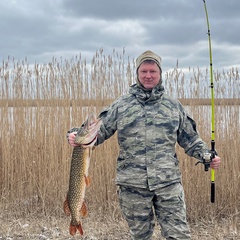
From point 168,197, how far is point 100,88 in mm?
3233

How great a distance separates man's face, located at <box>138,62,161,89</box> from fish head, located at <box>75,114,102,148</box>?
1.75 feet

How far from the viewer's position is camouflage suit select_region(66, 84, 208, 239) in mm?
3012

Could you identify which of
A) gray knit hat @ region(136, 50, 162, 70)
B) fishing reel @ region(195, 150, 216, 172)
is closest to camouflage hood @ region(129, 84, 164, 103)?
gray knit hat @ region(136, 50, 162, 70)

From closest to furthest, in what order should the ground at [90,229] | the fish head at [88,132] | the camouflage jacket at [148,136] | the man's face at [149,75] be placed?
1. the fish head at [88,132]
2. the camouflage jacket at [148,136]
3. the man's face at [149,75]
4. the ground at [90,229]

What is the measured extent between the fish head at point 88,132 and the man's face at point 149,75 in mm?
533

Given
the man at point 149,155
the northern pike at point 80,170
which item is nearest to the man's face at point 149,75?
the man at point 149,155

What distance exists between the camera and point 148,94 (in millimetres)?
→ 3117

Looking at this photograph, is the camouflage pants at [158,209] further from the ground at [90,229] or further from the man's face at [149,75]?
the ground at [90,229]

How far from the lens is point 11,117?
21.3ft

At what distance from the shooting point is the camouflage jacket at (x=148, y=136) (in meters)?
3.01

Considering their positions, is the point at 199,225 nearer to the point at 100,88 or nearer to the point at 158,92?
the point at 100,88

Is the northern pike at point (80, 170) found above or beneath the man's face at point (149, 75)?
beneath

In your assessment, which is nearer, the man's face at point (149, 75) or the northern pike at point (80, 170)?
the northern pike at point (80, 170)

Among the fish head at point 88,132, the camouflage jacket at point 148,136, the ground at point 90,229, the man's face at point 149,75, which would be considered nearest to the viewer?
the fish head at point 88,132
